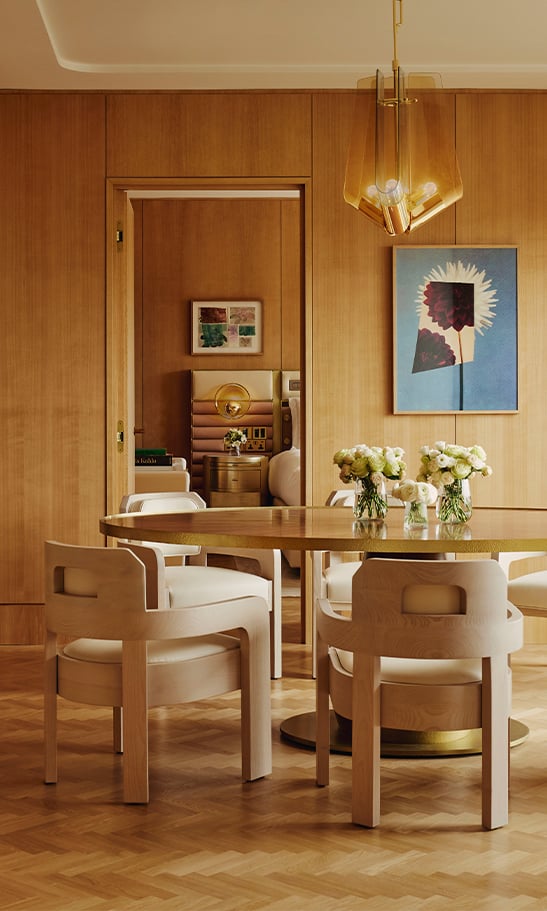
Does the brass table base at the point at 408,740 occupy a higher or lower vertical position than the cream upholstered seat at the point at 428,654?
lower

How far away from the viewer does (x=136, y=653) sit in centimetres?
285

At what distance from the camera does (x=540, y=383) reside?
17.6 feet

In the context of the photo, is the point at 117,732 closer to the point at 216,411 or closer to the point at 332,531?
the point at 332,531

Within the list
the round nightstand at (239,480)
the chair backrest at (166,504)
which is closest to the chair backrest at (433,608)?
the chair backrest at (166,504)

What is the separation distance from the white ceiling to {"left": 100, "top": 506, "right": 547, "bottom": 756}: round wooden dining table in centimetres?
216

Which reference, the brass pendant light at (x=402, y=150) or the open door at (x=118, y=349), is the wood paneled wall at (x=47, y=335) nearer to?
the open door at (x=118, y=349)

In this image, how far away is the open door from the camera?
17.5ft

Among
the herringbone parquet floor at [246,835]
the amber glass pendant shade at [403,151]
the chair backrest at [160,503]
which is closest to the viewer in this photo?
the herringbone parquet floor at [246,835]

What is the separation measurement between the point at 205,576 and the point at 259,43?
2496 millimetres

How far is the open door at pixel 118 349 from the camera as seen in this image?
5.34 m

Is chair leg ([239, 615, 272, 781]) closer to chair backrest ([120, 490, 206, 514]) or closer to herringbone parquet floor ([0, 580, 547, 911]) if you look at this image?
herringbone parquet floor ([0, 580, 547, 911])

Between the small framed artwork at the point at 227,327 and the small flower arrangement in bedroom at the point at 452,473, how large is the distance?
6.59m

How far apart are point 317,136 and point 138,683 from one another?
3388mm

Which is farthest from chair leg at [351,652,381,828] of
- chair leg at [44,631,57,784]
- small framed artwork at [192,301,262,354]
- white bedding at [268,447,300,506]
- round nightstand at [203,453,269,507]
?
small framed artwork at [192,301,262,354]
